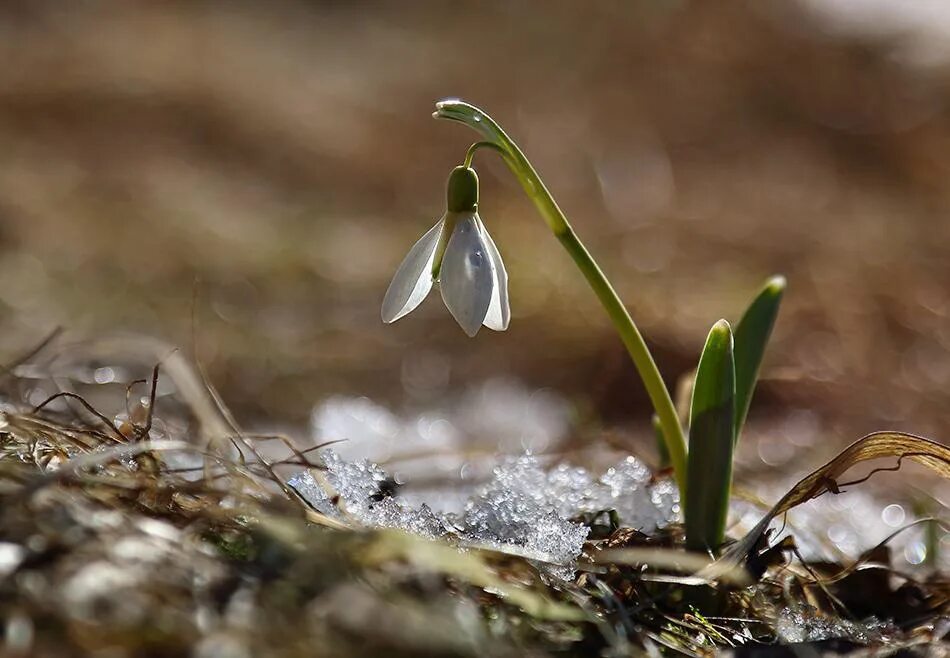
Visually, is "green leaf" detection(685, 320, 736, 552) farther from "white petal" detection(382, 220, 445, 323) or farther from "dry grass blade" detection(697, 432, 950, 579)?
"white petal" detection(382, 220, 445, 323)

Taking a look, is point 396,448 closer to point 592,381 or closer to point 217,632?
point 592,381

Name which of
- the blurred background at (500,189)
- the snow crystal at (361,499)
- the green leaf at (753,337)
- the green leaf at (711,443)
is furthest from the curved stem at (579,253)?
the blurred background at (500,189)

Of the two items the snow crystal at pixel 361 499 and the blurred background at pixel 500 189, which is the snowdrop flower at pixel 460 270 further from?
the blurred background at pixel 500 189

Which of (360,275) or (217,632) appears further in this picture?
(360,275)

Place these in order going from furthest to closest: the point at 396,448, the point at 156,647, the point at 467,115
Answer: the point at 396,448, the point at 467,115, the point at 156,647

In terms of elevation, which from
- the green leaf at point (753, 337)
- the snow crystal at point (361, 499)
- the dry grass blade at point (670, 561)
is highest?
the green leaf at point (753, 337)

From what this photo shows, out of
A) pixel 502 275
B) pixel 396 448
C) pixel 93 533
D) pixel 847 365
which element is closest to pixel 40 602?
pixel 93 533
